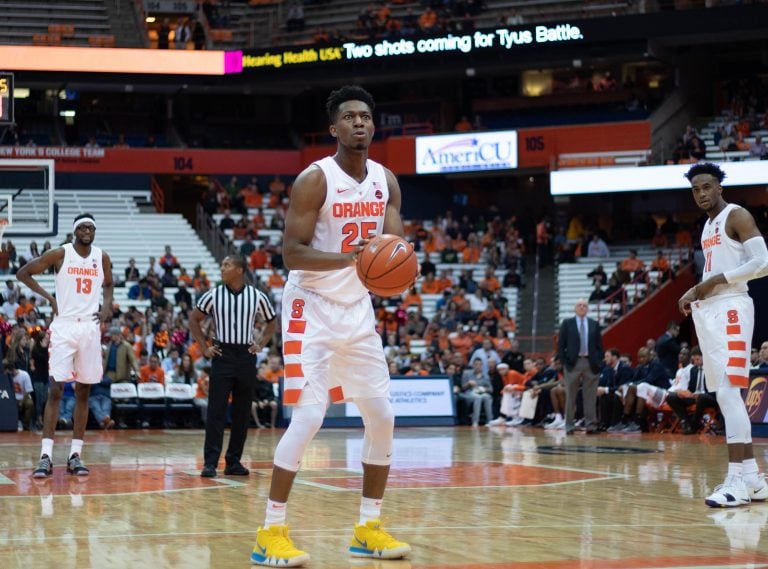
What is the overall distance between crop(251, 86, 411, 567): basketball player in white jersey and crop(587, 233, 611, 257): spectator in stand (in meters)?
27.7

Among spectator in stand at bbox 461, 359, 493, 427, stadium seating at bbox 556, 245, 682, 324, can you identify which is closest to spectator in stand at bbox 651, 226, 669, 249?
stadium seating at bbox 556, 245, 682, 324

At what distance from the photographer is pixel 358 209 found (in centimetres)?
680

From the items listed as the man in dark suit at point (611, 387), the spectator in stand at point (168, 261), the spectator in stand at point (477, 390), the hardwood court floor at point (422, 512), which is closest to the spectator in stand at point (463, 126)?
the spectator in stand at point (168, 261)

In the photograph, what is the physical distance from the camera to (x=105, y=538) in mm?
7078

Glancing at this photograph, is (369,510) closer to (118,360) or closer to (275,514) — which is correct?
(275,514)

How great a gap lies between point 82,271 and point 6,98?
453 inches

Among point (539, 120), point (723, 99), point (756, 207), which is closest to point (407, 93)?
point (539, 120)

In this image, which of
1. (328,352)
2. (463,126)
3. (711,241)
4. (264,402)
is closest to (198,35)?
Result: (463,126)

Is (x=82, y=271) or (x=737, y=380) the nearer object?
(x=737, y=380)

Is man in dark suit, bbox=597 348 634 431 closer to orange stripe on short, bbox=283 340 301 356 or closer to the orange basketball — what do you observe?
→ orange stripe on short, bbox=283 340 301 356

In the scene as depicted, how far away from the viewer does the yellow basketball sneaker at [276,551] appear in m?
6.13

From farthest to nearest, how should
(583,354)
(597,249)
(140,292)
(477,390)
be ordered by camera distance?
(597,249), (140,292), (477,390), (583,354)

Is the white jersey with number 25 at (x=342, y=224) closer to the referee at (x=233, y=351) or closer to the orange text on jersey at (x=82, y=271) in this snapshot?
the referee at (x=233, y=351)

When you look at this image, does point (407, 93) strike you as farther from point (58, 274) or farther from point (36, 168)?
point (58, 274)
